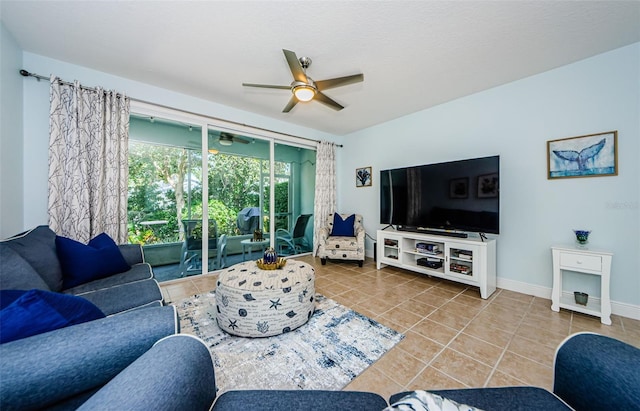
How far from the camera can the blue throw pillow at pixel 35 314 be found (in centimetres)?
69

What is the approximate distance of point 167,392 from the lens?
54 centimetres

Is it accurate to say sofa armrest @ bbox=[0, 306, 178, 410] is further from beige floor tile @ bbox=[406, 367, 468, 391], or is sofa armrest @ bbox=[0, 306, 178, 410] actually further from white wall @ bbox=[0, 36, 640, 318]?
white wall @ bbox=[0, 36, 640, 318]

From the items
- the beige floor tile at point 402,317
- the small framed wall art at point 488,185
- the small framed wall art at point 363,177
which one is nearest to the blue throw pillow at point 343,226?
the small framed wall art at point 363,177

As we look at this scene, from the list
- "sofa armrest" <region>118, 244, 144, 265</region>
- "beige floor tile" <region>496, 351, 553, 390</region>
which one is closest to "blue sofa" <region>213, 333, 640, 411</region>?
"beige floor tile" <region>496, 351, 553, 390</region>

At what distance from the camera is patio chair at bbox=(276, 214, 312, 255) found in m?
4.28

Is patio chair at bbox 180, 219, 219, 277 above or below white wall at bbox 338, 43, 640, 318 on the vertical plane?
below

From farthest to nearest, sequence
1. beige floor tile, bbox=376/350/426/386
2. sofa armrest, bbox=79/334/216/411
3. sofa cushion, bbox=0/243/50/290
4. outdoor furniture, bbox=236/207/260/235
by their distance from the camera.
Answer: outdoor furniture, bbox=236/207/260/235 → beige floor tile, bbox=376/350/426/386 → sofa cushion, bbox=0/243/50/290 → sofa armrest, bbox=79/334/216/411

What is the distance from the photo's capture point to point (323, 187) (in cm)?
456

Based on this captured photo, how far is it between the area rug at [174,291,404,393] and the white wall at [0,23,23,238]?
1794 millimetres

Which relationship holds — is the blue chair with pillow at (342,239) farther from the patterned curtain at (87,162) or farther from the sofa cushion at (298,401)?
the sofa cushion at (298,401)

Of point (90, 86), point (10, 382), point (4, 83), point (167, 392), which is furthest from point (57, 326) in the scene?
point (90, 86)

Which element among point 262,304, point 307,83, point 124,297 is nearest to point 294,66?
point 307,83

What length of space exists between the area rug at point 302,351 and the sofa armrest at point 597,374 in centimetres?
102

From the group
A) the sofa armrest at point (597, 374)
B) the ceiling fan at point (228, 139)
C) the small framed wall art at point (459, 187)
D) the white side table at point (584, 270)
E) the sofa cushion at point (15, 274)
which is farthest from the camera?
the ceiling fan at point (228, 139)
